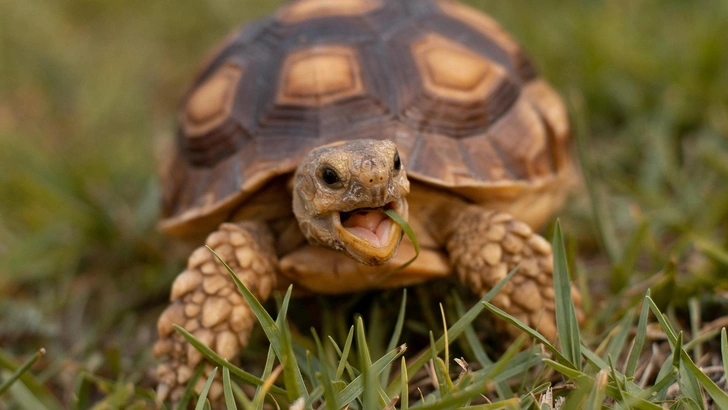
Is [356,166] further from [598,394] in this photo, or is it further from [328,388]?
[598,394]

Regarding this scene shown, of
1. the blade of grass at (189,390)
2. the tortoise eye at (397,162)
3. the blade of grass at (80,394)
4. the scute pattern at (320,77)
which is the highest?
the scute pattern at (320,77)

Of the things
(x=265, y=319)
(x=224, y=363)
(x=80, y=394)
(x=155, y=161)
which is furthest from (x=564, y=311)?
(x=155, y=161)

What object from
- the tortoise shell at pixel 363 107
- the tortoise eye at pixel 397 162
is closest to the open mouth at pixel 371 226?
the tortoise eye at pixel 397 162

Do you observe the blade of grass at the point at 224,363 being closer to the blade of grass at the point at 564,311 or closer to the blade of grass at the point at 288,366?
the blade of grass at the point at 288,366

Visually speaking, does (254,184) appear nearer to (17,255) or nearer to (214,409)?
(214,409)

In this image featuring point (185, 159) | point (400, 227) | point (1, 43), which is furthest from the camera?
point (1, 43)

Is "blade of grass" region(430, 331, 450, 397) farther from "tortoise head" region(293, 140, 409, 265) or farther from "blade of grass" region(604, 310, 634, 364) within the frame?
"blade of grass" region(604, 310, 634, 364)

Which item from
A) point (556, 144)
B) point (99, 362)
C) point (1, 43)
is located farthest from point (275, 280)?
point (1, 43)
